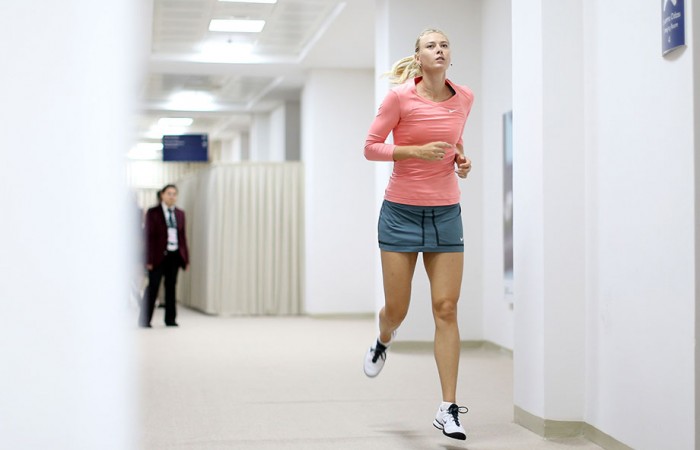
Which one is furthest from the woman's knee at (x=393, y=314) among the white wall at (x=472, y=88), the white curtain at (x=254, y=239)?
the white curtain at (x=254, y=239)

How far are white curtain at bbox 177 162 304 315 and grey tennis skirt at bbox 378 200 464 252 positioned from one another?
30.8 feet

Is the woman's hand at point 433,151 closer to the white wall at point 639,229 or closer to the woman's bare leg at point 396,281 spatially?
the woman's bare leg at point 396,281

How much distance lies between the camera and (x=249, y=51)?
12562 mm

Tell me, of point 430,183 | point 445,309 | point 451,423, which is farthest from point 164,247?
point 451,423

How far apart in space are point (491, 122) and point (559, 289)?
4394 mm

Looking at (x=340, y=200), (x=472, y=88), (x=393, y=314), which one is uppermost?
(x=472, y=88)

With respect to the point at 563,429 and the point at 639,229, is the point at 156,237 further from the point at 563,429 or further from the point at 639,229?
the point at 639,229

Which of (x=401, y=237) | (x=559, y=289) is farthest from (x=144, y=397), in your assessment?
(x=559, y=289)

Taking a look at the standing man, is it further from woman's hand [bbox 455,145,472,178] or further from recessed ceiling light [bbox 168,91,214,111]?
woman's hand [bbox 455,145,472,178]

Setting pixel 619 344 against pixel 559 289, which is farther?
pixel 559 289

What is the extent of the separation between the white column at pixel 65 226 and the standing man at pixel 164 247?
10.3 meters

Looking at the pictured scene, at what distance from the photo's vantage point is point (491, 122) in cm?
823

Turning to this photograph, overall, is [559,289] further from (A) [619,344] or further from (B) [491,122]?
(B) [491,122]

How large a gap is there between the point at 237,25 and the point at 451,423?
27.0ft
